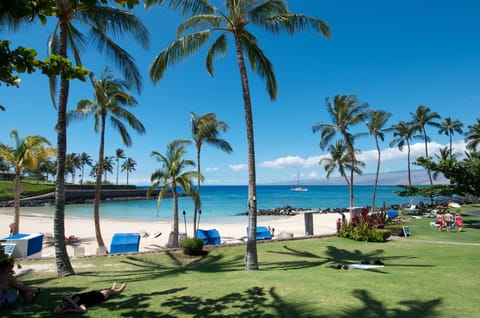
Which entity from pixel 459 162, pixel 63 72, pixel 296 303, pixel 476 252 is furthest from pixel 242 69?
pixel 459 162

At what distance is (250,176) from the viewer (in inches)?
345

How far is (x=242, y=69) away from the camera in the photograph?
919 centimetres

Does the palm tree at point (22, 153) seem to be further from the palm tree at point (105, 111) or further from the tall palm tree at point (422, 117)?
the tall palm tree at point (422, 117)

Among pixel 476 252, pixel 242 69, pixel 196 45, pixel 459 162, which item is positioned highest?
pixel 196 45

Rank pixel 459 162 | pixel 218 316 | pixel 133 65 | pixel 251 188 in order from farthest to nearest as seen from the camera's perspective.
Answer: pixel 459 162, pixel 133 65, pixel 251 188, pixel 218 316

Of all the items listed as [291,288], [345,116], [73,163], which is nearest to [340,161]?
[345,116]

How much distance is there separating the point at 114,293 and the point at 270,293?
309 cm

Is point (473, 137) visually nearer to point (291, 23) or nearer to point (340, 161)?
point (340, 161)

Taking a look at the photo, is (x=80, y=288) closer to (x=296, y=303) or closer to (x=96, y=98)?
(x=296, y=303)

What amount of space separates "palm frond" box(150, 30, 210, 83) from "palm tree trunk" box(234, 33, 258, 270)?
1.30 m

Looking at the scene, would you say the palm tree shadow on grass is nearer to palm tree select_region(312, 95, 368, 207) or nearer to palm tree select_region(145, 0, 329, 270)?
palm tree select_region(145, 0, 329, 270)

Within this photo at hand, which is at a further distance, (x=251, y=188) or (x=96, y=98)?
(x=96, y=98)

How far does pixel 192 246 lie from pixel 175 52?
762 centimetres

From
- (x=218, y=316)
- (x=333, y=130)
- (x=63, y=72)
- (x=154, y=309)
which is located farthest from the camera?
(x=333, y=130)
